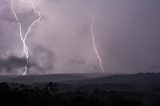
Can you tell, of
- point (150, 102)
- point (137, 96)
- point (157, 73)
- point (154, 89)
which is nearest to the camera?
point (150, 102)

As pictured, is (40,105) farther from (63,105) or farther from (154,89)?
(154,89)

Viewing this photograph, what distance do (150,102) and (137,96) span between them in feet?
25.3

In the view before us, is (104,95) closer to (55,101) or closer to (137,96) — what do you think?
(137,96)

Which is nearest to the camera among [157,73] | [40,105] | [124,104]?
[40,105]

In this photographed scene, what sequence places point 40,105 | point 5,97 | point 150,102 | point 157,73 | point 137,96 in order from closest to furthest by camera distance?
point 5,97 → point 40,105 → point 150,102 → point 137,96 → point 157,73

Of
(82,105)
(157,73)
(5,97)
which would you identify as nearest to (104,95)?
(82,105)

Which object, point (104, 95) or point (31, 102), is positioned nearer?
point (31, 102)

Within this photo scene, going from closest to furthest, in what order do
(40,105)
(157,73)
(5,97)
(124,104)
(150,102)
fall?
(5,97)
(40,105)
(124,104)
(150,102)
(157,73)

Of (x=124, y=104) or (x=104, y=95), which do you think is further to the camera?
(x=104, y=95)

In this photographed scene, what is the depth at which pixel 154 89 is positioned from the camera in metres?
123

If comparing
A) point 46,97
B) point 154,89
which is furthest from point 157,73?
point 46,97

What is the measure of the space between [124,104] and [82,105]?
917cm

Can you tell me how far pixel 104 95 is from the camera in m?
101

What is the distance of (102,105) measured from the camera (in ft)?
247
